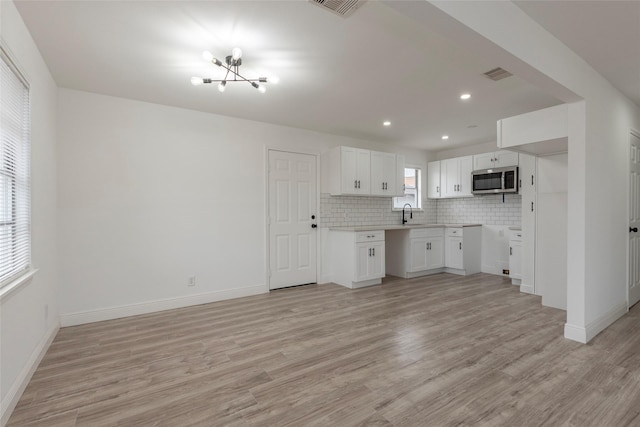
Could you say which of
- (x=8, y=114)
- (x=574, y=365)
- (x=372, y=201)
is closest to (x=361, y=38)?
(x=8, y=114)

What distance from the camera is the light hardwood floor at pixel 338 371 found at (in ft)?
6.06

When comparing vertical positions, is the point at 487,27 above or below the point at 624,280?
above

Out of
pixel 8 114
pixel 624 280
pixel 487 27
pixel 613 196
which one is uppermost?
pixel 487 27

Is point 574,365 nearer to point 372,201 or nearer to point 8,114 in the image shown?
point 372,201

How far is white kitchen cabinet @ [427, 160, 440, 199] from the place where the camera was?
6.54 m

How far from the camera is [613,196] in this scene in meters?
3.28

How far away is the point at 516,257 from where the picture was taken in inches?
194

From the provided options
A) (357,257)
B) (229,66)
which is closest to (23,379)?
(229,66)

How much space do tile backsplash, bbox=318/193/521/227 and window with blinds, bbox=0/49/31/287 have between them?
363cm

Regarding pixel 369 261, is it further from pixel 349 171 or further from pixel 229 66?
pixel 229 66

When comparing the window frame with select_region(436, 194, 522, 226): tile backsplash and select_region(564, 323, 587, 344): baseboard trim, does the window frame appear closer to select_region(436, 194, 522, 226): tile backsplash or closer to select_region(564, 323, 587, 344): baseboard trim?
select_region(564, 323, 587, 344): baseboard trim

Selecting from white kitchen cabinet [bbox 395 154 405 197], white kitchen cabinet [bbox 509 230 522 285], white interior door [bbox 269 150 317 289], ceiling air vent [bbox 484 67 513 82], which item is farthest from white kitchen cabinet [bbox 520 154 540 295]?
white interior door [bbox 269 150 317 289]

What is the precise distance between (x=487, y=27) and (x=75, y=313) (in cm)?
445

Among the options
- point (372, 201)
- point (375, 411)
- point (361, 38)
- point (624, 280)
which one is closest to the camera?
point (375, 411)
